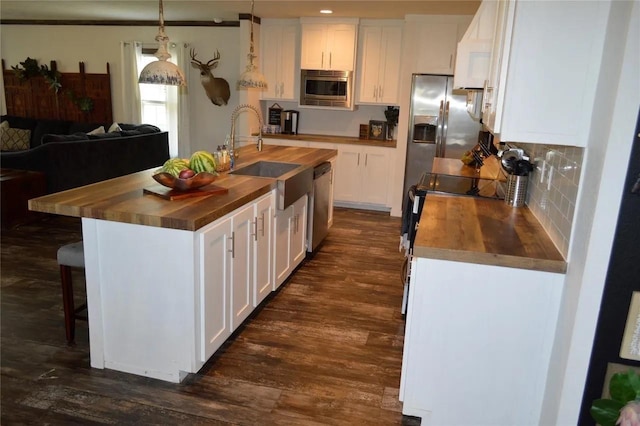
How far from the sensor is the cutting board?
2.72 m

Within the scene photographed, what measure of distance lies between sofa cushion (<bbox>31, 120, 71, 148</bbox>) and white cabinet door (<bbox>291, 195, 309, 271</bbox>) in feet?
16.9

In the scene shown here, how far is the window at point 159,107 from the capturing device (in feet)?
24.0

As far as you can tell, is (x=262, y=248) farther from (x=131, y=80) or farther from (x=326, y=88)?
(x=131, y=80)

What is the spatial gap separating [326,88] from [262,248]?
3.71m

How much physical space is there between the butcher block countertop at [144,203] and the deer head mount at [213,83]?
3.99 metres

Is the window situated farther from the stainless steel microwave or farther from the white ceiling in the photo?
the stainless steel microwave

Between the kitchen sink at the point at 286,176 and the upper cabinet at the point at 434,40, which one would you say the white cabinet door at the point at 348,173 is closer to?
the upper cabinet at the point at 434,40

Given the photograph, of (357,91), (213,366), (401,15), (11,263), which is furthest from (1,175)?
(401,15)

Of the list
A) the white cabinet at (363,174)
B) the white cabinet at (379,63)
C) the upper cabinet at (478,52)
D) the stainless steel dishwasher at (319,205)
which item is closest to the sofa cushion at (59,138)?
the stainless steel dishwasher at (319,205)

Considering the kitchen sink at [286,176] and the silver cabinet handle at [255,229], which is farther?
the kitchen sink at [286,176]

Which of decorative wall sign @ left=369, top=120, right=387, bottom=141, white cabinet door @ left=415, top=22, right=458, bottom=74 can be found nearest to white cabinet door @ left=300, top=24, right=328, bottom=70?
decorative wall sign @ left=369, top=120, right=387, bottom=141

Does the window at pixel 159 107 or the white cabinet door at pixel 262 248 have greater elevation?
the window at pixel 159 107

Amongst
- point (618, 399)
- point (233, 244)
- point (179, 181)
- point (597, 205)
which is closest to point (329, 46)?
point (179, 181)

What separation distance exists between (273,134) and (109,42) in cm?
309
